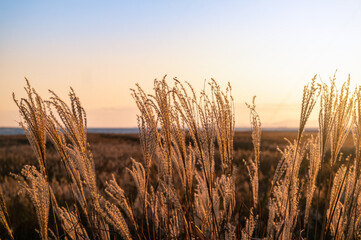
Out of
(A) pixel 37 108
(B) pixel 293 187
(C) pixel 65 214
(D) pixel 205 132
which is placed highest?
(A) pixel 37 108

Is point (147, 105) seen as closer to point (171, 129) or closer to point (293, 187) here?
point (171, 129)

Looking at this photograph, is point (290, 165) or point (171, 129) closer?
point (171, 129)

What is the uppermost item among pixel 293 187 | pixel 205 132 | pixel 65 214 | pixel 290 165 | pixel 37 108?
pixel 37 108

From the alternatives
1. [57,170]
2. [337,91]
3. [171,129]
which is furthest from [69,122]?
[57,170]

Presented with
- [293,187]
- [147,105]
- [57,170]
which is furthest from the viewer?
[57,170]

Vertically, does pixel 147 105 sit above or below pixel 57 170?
above

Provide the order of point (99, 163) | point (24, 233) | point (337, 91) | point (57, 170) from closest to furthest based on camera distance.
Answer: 1. point (337, 91)
2. point (24, 233)
3. point (57, 170)
4. point (99, 163)

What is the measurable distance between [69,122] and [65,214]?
2.71ft

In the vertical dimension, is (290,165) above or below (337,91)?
below

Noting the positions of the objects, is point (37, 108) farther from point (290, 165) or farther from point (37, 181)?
point (290, 165)

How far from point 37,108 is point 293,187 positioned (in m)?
1.68

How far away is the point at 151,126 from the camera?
1854mm

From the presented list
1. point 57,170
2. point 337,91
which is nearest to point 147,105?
point 337,91

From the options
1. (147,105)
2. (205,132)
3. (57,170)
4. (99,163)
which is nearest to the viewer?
(205,132)
